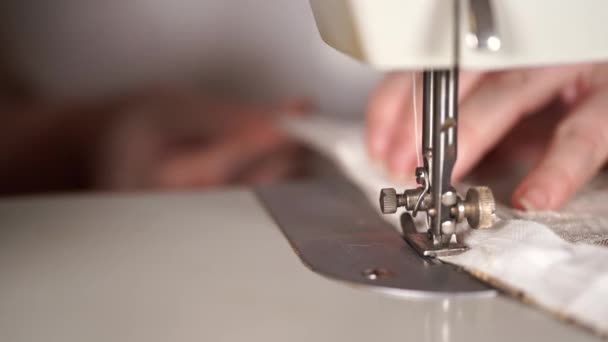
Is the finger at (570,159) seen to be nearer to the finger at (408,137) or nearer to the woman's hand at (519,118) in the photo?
the woman's hand at (519,118)

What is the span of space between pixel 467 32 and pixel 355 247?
Result: 25 centimetres

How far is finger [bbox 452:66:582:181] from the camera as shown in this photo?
974 mm

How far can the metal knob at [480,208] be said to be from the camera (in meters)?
0.69

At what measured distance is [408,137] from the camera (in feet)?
3.35

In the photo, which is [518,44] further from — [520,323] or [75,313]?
[75,313]

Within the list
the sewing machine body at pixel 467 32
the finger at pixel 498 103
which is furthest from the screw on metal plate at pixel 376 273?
the finger at pixel 498 103

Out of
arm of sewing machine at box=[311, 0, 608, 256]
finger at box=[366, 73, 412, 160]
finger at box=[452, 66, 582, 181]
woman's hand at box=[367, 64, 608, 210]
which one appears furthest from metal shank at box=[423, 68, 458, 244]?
finger at box=[366, 73, 412, 160]

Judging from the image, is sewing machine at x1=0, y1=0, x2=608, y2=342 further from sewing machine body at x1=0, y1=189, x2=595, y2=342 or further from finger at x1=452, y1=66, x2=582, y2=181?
finger at x1=452, y1=66, x2=582, y2=181

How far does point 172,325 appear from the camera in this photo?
0.65m

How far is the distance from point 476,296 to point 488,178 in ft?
1.43

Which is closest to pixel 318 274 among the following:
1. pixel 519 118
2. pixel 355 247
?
pixel 355 247

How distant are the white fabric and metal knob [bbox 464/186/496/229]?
20mm

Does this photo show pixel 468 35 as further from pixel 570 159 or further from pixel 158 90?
pixel 158 90

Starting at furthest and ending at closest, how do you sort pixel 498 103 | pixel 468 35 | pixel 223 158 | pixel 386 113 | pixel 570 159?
pixel 223 158, pixel 386 113, pixel 498 103, pixel 570 159, pixel 468 35
